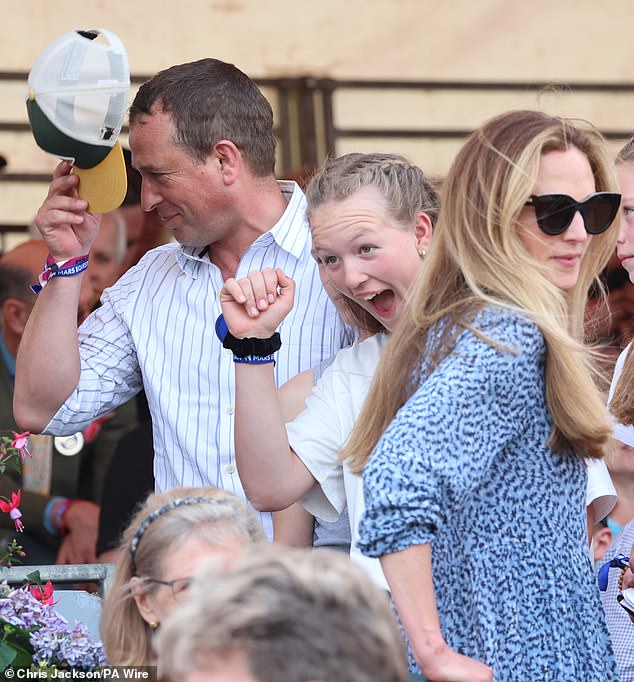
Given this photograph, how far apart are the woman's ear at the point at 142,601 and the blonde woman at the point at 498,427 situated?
0.42 metres

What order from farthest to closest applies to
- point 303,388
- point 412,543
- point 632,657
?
point 303,388 < point 632,657 < point 412,543

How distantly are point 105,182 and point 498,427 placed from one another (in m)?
1.38

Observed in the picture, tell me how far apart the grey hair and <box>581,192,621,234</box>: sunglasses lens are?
1.02m

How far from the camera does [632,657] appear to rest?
2.65m

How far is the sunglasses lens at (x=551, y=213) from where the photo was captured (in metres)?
2.23

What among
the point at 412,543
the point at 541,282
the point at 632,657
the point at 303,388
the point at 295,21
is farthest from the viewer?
the point at 295,21

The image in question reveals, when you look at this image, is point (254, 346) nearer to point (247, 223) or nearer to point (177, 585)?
point (177, 585)

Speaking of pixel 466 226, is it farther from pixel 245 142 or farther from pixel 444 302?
pixel 245 142

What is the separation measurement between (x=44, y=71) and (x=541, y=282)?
4.48 feet

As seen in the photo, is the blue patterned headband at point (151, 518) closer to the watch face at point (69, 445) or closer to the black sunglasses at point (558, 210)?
the black sunglasses at point (558, 210)

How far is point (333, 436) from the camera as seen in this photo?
2611mm

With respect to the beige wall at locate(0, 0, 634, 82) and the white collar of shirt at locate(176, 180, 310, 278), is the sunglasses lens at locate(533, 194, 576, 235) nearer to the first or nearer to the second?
the white collar of shirt at locate(176, 180, 310, 278)

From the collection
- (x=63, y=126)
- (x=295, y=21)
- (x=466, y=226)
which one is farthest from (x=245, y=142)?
(x=295, y=21)

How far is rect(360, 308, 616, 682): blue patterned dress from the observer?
6.69 ft
